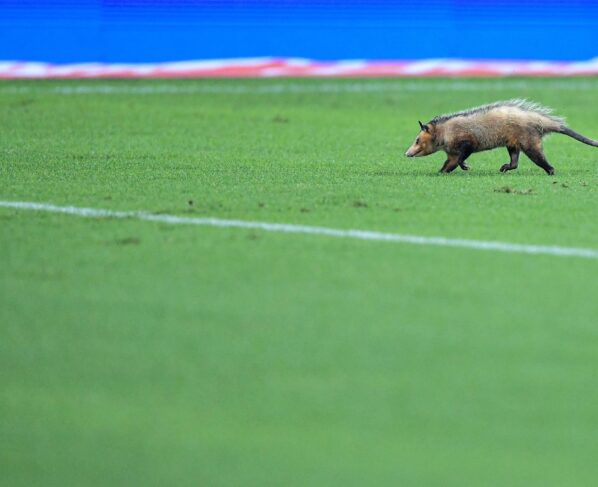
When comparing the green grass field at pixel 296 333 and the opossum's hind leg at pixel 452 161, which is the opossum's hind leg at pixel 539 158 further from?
the opossum's hind leg at pixel 452 161

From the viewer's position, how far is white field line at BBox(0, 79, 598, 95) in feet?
54.9

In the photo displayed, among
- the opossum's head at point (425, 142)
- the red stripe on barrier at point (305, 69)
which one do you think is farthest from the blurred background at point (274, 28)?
the opossum's head at point (425, 142)

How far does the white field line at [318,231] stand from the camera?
627 cm

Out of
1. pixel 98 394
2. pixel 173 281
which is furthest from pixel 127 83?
pixel 98 394

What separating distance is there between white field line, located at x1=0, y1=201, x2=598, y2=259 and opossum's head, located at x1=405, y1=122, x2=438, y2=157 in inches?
117

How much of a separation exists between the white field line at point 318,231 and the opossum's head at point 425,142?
2.97m

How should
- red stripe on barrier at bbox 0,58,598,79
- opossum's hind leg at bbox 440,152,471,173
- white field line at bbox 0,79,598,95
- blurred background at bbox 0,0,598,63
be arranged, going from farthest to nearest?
red stripe on barrier at bbox 0,58,598,79, blurred background at bbox 0,0,598,63, white field line at bbox 0,79,598,95, opossum's hind leg at bbox 440,152,471,173

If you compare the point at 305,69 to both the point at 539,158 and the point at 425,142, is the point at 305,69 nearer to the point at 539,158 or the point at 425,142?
the point at 425,142

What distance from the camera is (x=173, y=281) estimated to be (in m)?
5.62

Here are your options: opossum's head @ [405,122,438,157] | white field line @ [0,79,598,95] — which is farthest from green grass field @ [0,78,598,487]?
white field line @ [0,79,598,95]

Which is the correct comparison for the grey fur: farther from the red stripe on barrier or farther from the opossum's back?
the red stripe on barrier

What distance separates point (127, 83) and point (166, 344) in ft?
44.2

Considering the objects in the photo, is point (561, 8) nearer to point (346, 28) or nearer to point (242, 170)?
point (346, 28)

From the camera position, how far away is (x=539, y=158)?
955 centimetres
